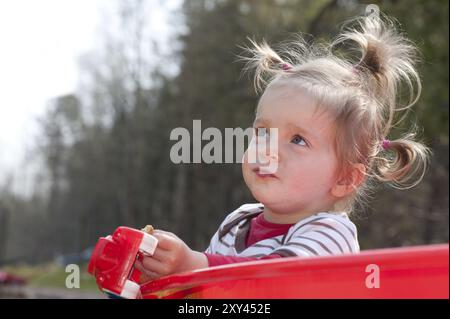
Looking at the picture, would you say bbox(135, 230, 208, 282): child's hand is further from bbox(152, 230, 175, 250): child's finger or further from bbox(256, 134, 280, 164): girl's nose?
bbox(256, 134, 280, 164): girl's nose

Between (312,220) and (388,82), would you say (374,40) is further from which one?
(312,220)

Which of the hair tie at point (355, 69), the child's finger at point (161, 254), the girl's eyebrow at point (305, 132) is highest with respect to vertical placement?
the hair tie at point (355, 69)

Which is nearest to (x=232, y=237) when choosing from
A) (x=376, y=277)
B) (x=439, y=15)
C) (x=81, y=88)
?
(x=376, y=277)

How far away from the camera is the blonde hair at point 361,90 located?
2197mm

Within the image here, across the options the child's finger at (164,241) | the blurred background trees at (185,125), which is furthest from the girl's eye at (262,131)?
the blurred background trees at (185,125)

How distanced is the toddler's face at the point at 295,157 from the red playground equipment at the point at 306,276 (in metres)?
0.50

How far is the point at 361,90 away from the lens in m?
2.30

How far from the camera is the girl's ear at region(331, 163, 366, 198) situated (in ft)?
7.35

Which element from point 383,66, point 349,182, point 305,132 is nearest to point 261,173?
point 305,132

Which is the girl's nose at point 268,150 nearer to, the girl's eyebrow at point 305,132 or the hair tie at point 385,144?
the girl's eyebrow at point 305,132

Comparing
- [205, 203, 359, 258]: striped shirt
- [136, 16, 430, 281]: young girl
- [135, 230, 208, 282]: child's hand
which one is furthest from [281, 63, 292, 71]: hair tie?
[135, 230, 208, 282]: child's hand

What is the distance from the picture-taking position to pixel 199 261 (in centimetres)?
188

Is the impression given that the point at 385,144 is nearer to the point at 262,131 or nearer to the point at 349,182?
the point at 349,182

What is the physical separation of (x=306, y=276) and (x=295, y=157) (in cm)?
68
